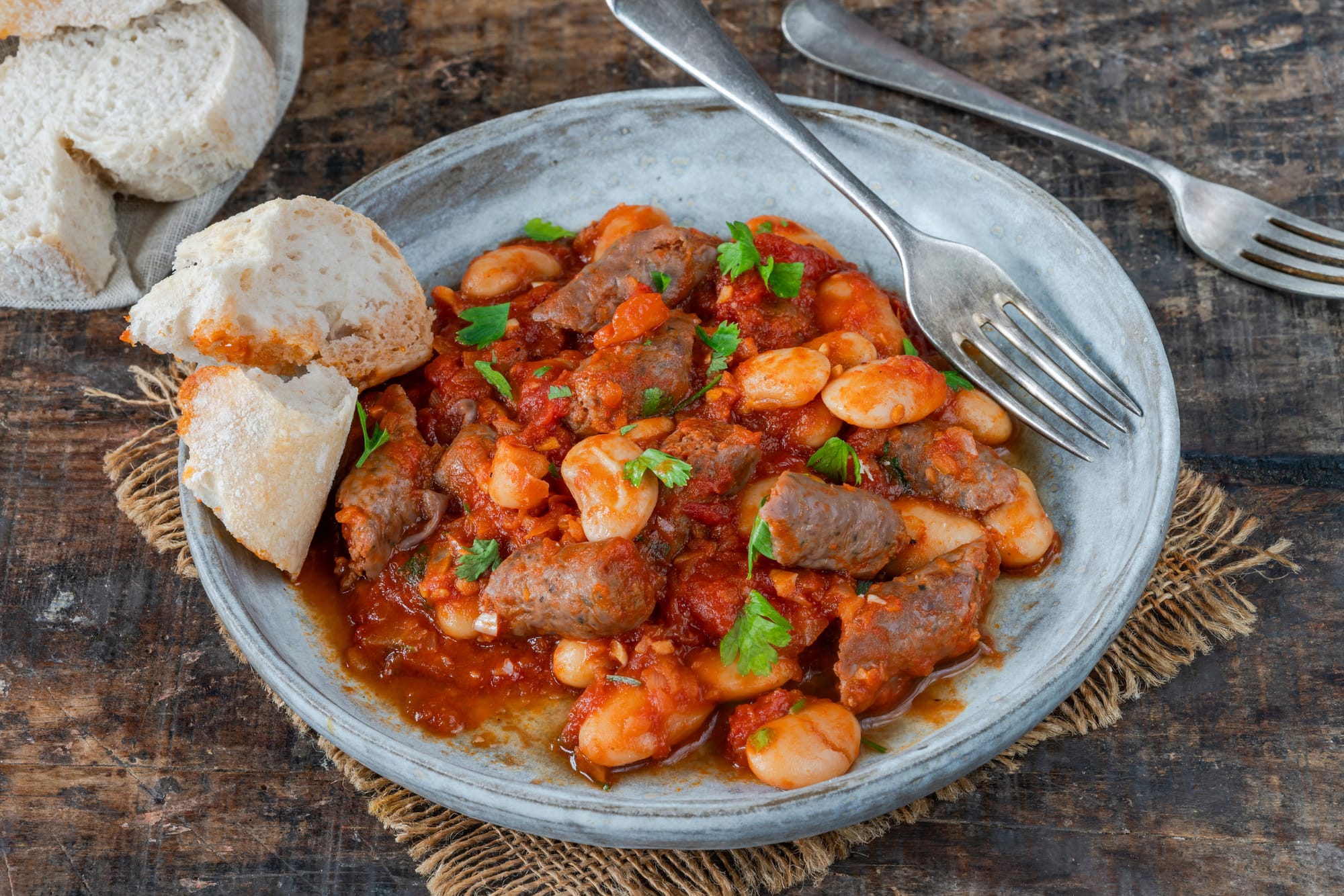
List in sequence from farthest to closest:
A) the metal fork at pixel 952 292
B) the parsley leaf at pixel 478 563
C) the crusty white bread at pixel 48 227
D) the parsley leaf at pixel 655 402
→ the crusty white bread at pixel 48 227
the metal fork at pixel 952 292
the parsley leaf at pixel 655 402
the parsley leaf at pixel 478 563

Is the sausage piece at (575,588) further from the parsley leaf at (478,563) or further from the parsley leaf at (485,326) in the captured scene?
the parsley leaf at (485,326)

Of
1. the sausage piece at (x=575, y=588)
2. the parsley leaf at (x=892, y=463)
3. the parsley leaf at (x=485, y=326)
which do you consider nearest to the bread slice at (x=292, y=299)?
the parsley leaf at (x=485, y=326)

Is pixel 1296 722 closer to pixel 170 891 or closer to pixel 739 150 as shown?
pixel 739 150

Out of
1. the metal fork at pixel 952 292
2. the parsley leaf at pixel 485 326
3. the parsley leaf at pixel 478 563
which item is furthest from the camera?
the parsley leaf at pixel 485 326

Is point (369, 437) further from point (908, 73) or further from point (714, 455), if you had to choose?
point (908, 73)

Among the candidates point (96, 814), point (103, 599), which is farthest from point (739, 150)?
point (96, 814)

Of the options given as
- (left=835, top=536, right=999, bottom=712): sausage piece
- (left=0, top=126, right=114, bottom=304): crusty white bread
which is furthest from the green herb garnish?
(left=0, top=126, right=114, bottom=304): crusty white bread
